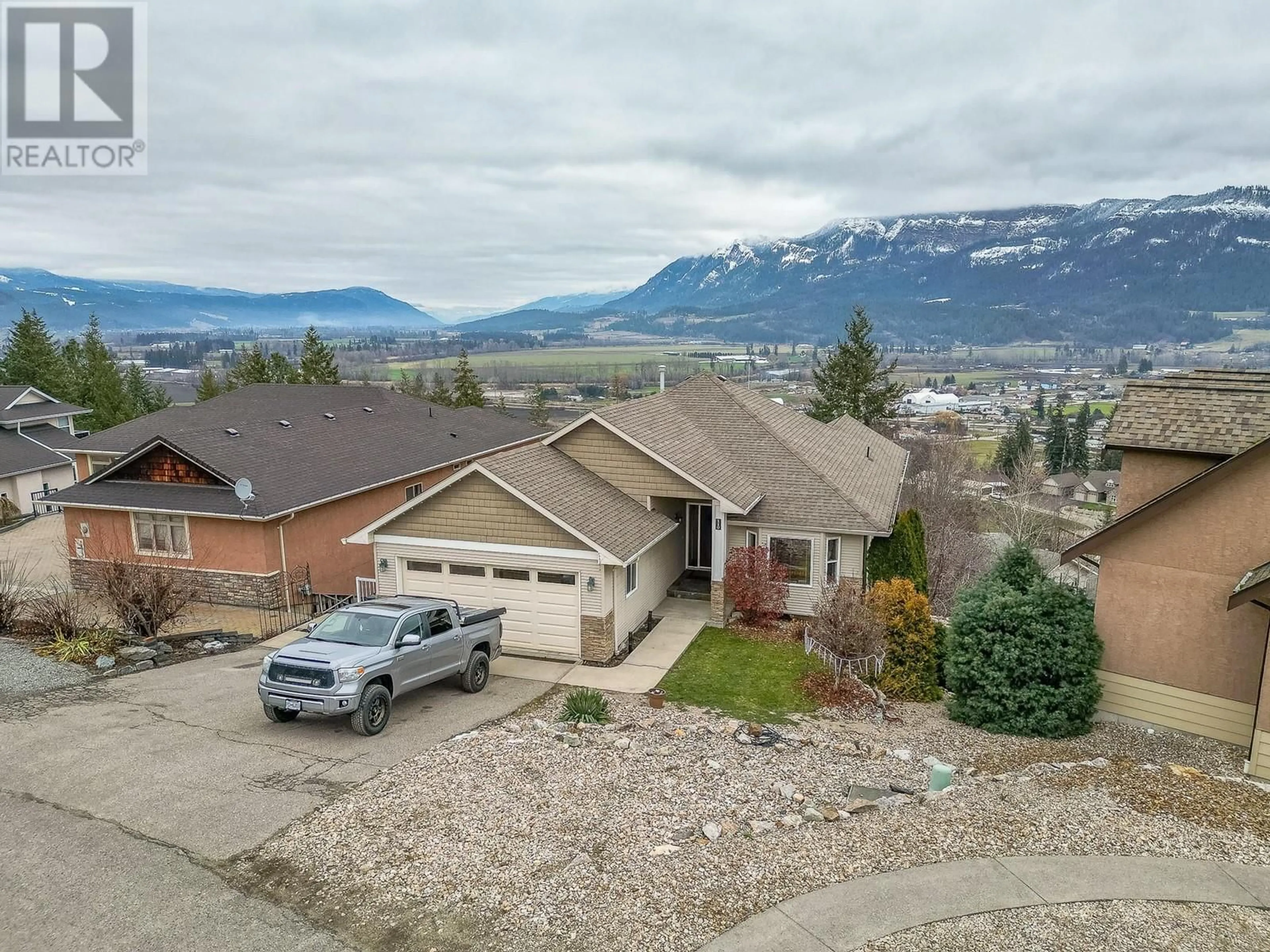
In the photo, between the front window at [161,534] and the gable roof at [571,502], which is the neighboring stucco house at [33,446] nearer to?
the front window at [161,534]

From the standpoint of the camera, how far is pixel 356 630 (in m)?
13.0

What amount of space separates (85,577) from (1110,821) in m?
24.9

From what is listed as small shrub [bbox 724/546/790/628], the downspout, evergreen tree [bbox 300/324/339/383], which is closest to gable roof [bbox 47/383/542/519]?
the downspout

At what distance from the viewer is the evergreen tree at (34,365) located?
5397cm

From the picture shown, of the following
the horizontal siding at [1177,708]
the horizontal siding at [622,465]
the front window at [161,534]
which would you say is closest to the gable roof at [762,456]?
the horizontal siding at [622,465]

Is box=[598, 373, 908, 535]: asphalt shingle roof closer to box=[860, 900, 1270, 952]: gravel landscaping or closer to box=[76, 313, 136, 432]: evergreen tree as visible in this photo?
box=[860, 900, 1270, 952]: gravel landscaping

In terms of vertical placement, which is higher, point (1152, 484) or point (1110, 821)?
point (1152, 484)

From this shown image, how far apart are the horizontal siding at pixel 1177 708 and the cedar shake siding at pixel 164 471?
20.7 m

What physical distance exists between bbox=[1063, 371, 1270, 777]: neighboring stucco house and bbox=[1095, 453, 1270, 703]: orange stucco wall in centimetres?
1

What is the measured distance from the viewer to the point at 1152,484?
45.3 ft

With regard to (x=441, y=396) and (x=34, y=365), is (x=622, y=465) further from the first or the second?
(x=34, y=365)

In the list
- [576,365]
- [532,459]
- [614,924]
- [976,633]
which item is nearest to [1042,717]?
[976,633]

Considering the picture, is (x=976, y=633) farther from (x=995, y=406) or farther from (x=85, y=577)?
(x=995, y=406)

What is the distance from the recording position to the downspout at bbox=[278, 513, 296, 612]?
Result: 20.7 m
